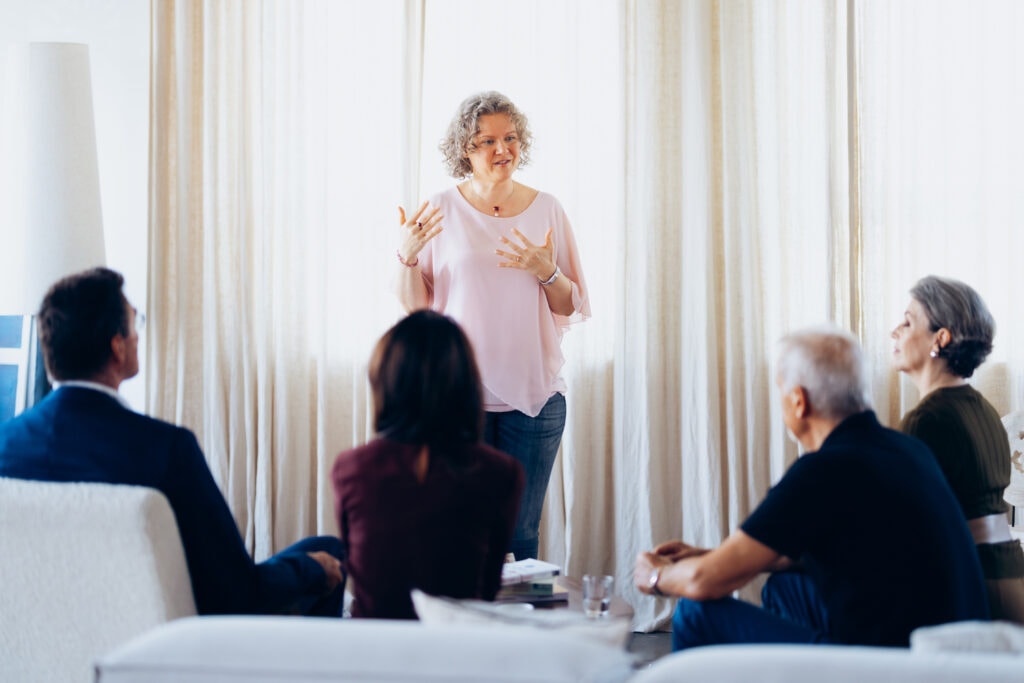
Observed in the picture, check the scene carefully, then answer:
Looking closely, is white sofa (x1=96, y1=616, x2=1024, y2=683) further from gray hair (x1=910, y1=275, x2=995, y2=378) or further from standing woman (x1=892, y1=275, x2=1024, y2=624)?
gray hair (x1=910, y1=275, x2=995, y2=378)

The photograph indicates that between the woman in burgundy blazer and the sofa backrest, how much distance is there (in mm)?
325

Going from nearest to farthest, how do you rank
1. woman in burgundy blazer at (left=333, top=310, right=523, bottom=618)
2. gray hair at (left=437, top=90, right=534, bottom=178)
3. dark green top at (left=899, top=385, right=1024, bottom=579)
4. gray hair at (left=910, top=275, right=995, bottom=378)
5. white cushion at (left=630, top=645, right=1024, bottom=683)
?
white cushion at (left=630, top=645, right=1024, bottom=683), woman in burgundy blazer at (left=333, top=310, right=523, bottom=618), dark green top at (left=899, top=385, right=1024, bottom=579), gray hair at (left=910, top=275, right=995, bottom=378), gray hair at (left=437, top=90, right=534, bottom=178)

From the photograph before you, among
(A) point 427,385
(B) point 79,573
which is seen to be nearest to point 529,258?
(A) point 427,385

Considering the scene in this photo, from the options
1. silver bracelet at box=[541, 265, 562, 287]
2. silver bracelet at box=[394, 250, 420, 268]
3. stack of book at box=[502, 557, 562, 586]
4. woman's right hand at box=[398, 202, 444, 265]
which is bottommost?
stack of book at box=[502, 557, 562, 586]

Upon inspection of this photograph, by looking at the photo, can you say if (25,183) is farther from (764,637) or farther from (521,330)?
(764,637)

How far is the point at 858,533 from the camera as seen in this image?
5.95 ft

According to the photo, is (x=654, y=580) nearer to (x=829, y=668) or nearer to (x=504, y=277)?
(x=829, y=668)

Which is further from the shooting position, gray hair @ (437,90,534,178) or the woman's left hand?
gray hair @ (437,90,534,178)

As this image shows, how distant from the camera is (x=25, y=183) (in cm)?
337

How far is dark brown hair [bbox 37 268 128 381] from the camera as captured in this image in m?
1.93

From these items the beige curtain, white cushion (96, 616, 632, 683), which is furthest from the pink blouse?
white cushion (96, 616, 632, 683)

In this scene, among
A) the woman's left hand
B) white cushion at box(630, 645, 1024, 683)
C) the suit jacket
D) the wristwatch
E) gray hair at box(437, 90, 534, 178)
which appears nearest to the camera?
white cushion at box(630, 645, 1024, 683)

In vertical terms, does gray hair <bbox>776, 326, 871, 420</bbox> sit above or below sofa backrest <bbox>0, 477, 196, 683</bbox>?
above

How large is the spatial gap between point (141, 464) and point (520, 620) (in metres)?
0.83
